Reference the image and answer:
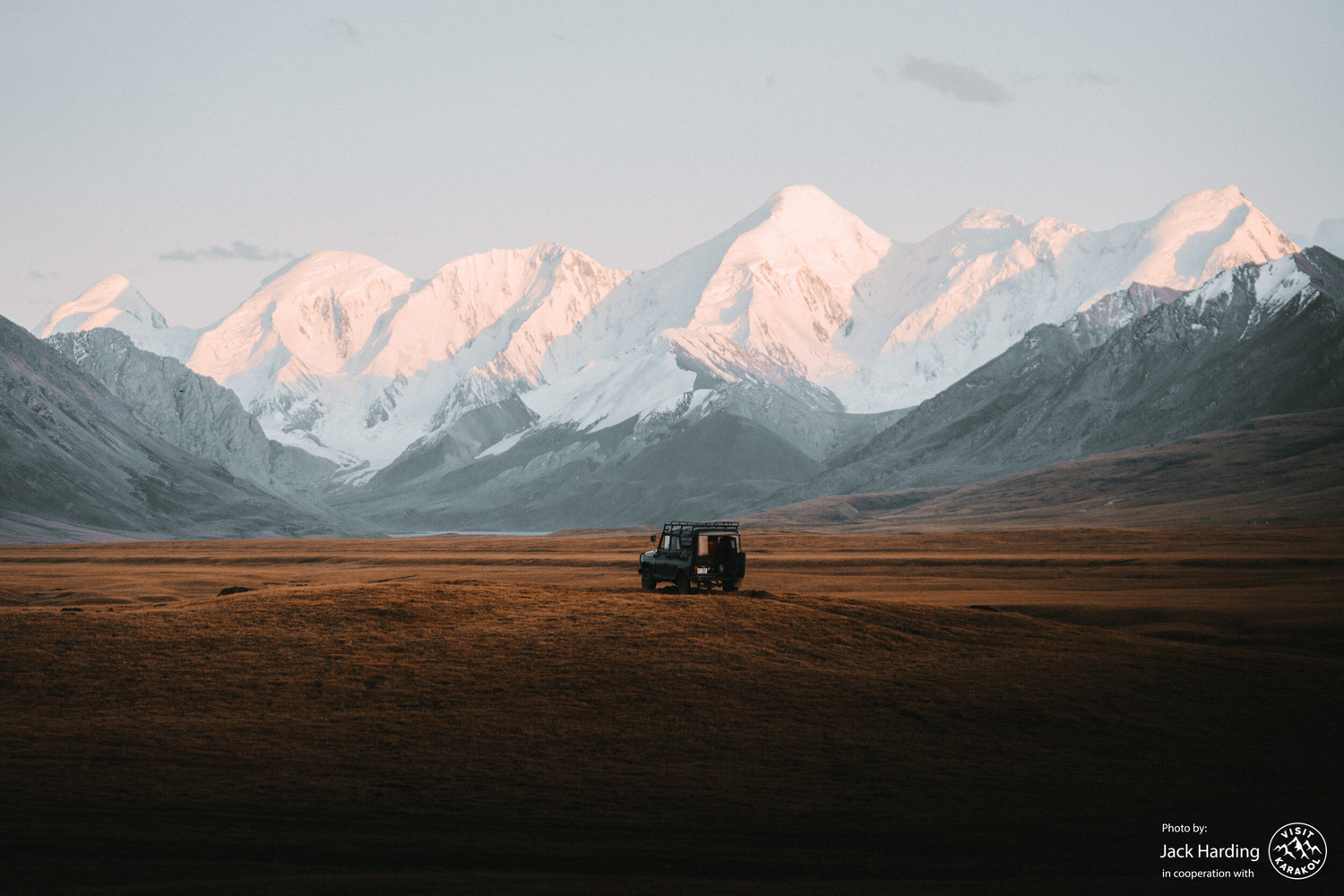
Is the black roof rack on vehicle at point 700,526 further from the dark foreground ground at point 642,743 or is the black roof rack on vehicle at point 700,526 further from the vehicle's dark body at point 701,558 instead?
the dark foreground ground at point 642,743

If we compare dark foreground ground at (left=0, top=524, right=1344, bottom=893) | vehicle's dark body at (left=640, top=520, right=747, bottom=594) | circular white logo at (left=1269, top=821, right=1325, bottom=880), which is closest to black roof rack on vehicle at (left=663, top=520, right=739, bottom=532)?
vehicle's dark body at (left=640, top=520, right=747, bottom=594)

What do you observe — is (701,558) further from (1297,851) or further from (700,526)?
(1297,851)

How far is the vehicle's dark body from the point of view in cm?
5478

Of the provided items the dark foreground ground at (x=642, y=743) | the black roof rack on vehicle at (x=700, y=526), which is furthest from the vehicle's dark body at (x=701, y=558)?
the dark foreground ground at (x=642, y=743)

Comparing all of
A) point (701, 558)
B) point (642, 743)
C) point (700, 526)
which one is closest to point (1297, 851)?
point (642, 743)

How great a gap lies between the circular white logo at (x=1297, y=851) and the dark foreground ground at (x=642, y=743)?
333 mm

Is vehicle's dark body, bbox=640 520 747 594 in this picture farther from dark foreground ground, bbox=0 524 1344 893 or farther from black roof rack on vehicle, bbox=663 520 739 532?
dark foreground ground, bbox=0 524 1344 893

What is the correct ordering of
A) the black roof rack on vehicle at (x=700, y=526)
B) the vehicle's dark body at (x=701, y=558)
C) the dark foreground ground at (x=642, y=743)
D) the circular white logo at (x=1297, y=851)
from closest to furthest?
the circular white logo at (x=1297, y=851) → the dark foreground ground at (x=642, y=743) → the black roof rack on vehicle at (x=700, y=526) → the vehicle's dark body at (x=701, y=558)

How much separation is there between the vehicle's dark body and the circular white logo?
29.5m

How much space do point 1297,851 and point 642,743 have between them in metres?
16.4

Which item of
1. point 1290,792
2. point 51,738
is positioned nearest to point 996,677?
point 1290,792

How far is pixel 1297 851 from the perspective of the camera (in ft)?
84.8

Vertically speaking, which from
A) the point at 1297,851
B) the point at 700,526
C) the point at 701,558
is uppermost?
the point at 700,526

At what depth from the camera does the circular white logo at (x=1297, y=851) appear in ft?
81.9
